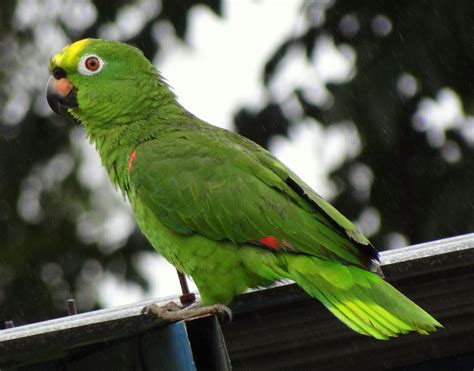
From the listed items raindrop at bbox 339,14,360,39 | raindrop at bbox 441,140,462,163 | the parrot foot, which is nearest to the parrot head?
the parrot foot

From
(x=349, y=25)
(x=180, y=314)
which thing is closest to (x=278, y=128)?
(x=349, y=25)

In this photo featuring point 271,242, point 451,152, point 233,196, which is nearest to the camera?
point 271,242

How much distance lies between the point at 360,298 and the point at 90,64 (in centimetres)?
165

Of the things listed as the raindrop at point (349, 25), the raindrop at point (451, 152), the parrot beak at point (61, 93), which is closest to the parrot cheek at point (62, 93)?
the parrot beak at point (61, 93)

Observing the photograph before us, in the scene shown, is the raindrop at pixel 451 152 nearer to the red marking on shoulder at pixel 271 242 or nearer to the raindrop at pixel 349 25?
the raindrop at pixel 349 25

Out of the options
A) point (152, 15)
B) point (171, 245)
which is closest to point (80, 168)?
point (152, 15)

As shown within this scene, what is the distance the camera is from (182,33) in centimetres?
688

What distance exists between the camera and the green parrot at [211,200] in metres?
3.69

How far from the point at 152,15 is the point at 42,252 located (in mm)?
1505

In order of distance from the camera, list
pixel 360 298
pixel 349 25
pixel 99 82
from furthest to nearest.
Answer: pixel 349 25
pixel 99 82
pixel 360 298

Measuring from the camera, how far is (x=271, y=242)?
3979 millimetres

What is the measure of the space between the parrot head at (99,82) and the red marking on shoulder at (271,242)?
91 centimetres

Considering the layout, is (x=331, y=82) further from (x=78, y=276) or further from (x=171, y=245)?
(x=171, y=245)

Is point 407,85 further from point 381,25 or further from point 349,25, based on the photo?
point 349,25
